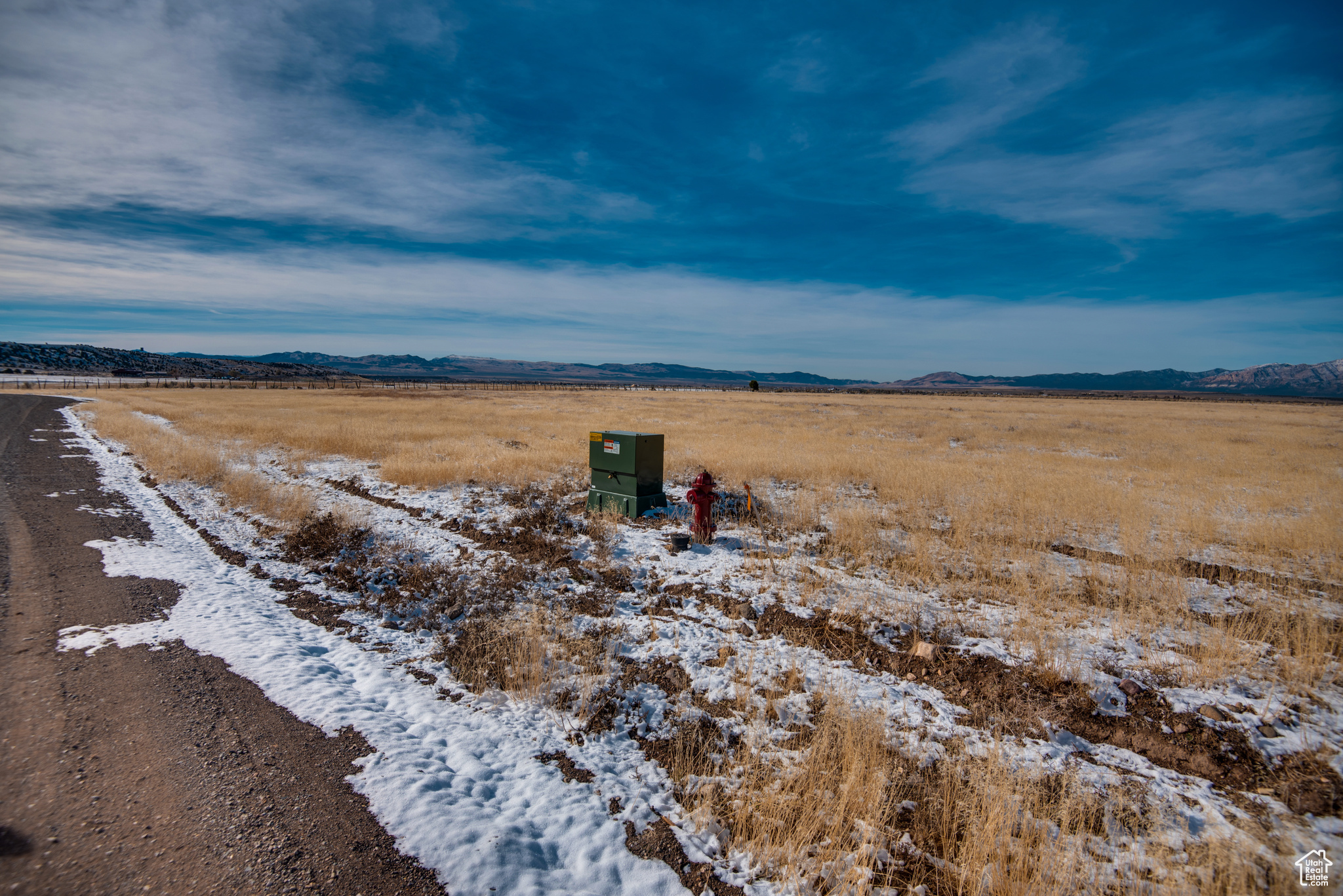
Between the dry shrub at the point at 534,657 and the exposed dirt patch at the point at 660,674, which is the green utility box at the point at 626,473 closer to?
the dry shrub at the point at 534,657

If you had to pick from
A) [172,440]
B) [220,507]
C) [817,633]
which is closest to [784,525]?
[817,633]

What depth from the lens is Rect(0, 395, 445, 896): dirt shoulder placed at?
304 centimetres

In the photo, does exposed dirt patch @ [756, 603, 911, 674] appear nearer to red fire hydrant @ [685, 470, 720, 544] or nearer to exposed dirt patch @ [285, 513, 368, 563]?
red fire hydrant @ [685, 470, 720, 544]

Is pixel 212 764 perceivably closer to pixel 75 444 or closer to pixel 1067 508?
pixel 1067 508

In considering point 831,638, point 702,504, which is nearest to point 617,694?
Answer: point 831,638

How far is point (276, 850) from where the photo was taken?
321cm

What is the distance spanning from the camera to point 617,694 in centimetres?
520

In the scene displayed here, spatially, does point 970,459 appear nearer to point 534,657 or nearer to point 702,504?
point 702,504

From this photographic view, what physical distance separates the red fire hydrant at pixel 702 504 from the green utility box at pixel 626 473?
62.2 inches

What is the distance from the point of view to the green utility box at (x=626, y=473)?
1076 cm

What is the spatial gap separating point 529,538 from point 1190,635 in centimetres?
901

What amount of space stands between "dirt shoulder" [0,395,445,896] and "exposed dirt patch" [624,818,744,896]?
1177 millimetres

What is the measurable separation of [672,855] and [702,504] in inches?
247

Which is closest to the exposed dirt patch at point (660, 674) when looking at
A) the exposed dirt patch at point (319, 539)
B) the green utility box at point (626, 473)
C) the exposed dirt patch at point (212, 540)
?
the green utility box at point (626, 473)
